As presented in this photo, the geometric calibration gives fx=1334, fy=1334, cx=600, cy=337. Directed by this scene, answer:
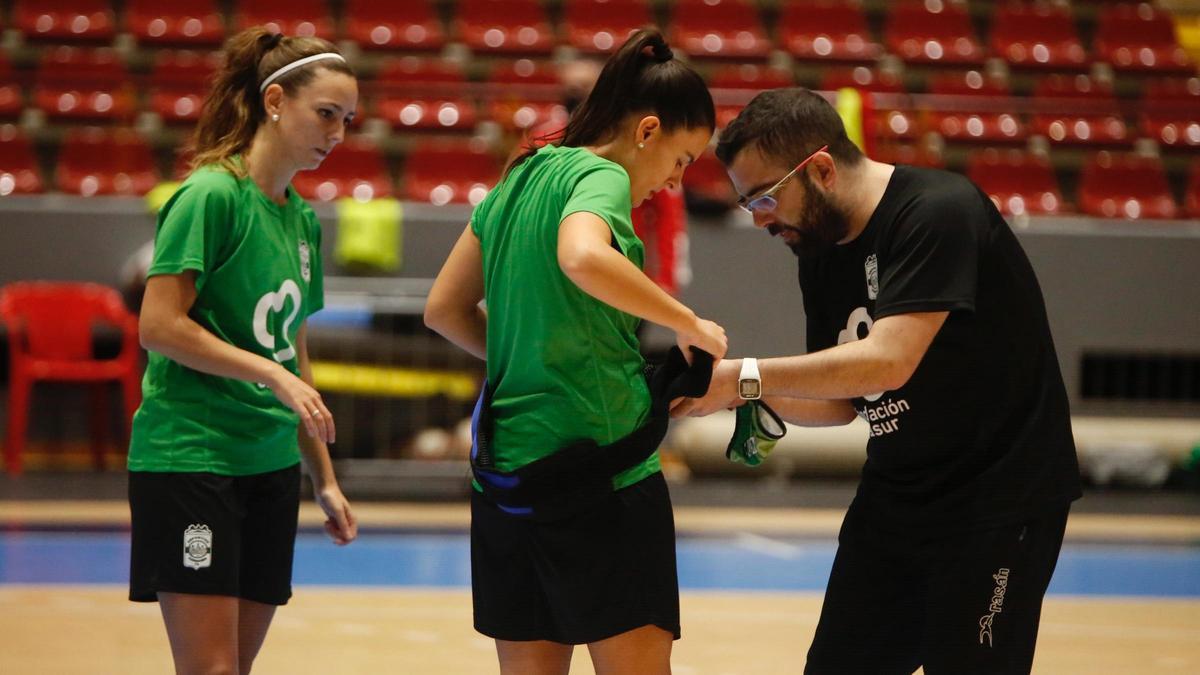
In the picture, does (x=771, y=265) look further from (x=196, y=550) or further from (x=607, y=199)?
(x=607, y=199)

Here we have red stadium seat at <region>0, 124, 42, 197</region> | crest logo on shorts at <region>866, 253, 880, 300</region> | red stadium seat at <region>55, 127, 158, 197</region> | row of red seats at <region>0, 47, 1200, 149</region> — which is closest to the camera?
crest logo on shorts at <region>866, 253, 880, 300</region>

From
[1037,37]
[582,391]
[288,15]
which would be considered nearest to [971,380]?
[582,391]

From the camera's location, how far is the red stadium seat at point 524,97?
36.3 feet

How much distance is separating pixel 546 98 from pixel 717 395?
8967 millimetres

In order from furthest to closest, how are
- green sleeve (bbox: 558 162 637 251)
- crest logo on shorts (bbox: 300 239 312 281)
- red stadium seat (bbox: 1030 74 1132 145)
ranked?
red stadium seat (bbox: 1030 74 1132 145), crest logo on shorts (bbox: 300 239 312 281), green sleeve (bbox: 558 162 637 251)

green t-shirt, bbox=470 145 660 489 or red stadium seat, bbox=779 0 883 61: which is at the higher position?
red stadium seat, bbox=779 0 883 61

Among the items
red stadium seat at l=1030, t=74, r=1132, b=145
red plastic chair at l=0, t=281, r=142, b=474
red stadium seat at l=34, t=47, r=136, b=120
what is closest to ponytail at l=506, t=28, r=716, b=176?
red plastic chair at l=0, t=281, r=142, b=474

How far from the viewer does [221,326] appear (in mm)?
2826

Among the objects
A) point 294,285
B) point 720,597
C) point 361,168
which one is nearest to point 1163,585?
point 720,597

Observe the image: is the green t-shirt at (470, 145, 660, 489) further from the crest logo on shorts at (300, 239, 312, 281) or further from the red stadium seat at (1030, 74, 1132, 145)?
the red stadium seat at (1030, 74, 1132, 145)

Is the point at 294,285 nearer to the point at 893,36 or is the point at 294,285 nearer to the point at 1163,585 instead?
the point at 1163,585

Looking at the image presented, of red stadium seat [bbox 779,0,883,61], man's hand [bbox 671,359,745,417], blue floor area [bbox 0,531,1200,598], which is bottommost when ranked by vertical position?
blue floor area [bbox 0,531,1200,598]

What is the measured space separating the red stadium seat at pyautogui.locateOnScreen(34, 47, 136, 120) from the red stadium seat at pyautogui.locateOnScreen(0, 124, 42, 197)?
1.62ft

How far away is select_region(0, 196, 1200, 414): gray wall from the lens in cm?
974
